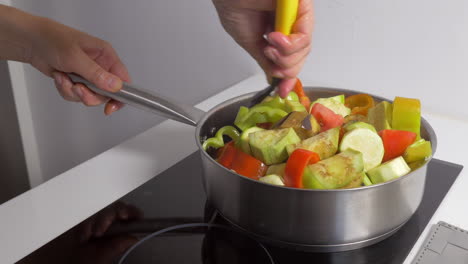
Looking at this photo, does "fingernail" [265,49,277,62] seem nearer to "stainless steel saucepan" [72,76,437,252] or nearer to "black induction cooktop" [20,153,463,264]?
"stainless steel saucepan" [72,76,437,252]

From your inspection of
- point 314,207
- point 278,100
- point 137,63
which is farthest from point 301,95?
point 137,63

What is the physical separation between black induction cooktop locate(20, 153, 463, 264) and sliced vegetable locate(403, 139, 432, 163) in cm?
9

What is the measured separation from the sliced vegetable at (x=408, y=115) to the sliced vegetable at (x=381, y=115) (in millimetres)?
13

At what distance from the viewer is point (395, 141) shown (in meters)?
0.69

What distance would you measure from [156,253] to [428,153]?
1.23 feet

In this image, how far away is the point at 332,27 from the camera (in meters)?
1.08

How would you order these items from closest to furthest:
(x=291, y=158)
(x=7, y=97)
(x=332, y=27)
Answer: (x=291, y=158), (x=332, y=27), (x=7, y=97)

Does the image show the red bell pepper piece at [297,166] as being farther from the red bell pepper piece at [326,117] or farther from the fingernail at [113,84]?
the fingernail at [113,84]

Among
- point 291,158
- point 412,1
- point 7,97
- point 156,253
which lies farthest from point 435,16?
point 7,97

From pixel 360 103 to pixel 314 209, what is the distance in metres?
0.29

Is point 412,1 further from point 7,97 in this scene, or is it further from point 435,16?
point 7,97

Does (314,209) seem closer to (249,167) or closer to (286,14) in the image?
(249,167)

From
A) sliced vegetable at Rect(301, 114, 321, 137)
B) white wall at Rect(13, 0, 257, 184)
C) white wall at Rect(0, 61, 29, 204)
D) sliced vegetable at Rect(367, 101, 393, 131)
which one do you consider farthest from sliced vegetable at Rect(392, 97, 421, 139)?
white wall at Rect(0, 61, 29, 204)

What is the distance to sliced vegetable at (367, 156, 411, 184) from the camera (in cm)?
63
